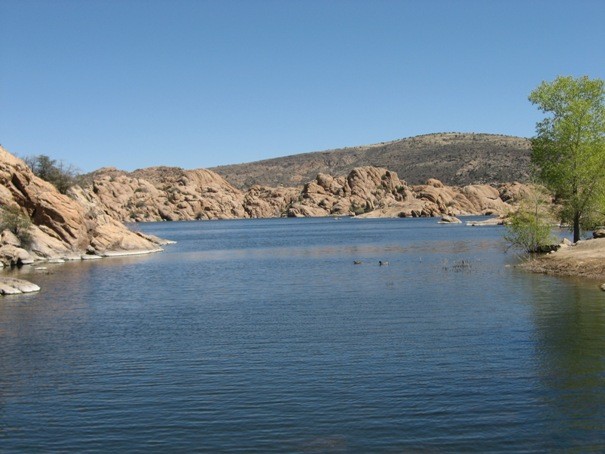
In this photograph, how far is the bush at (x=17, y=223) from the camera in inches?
2305

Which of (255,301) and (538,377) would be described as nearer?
(538,377)

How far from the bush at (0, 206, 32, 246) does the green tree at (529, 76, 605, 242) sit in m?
44.2

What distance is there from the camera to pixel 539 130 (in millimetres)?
49344

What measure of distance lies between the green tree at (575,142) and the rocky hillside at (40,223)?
144ft

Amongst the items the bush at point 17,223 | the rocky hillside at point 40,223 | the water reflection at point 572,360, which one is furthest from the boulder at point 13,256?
the water reflection at point 572,360

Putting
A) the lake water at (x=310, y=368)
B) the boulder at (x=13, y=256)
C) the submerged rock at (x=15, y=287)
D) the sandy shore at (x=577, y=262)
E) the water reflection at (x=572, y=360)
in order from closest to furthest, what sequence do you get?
the lake water at (x=310, y=368)
the water reflection at (x=572, y=360)
the submerged rock at (x=15, y=287)
the sandy shore at (x=577, y=262)
the boulder at (x=13, y=256)

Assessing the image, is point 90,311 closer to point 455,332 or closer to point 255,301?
point 255,301

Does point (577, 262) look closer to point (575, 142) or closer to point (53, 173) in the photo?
point (575, 142)

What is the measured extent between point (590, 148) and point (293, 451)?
40887 mm

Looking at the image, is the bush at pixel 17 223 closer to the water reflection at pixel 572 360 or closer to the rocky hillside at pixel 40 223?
the rocky hillside at pixel 40 223

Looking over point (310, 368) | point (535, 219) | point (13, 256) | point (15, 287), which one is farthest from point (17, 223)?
point (310, 368)

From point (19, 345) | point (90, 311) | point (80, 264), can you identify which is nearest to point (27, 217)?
point (80, 264)

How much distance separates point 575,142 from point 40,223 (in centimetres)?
4903

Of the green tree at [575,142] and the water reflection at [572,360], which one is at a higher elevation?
the green tree at [575,142]
